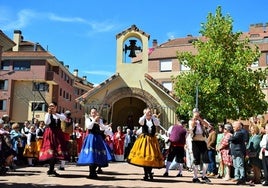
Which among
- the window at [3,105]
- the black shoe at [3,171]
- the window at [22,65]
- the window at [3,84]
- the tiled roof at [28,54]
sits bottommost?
the black shoe at [3,171]

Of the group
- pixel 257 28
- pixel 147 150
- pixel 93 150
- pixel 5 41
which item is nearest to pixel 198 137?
pixel 147 150

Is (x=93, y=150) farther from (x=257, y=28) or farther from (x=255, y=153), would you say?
(x=257, y=28)

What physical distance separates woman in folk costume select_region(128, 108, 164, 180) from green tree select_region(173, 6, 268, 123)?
480 inches

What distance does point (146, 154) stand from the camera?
1006cm

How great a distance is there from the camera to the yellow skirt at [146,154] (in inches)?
393

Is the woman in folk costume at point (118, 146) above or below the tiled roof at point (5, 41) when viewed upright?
below

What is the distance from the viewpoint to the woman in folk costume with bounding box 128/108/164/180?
10.0 metres

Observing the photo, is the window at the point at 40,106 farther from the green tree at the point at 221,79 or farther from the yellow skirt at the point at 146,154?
the yellow skirt at the point at 146,154

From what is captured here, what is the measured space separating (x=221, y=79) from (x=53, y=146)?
49.5 feet

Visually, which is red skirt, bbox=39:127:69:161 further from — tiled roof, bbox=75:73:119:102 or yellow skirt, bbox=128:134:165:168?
tiled roof, bbox=75:73:119:102

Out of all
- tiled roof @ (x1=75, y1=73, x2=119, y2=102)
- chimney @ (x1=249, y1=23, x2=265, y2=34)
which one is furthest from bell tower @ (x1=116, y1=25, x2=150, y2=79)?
chimney @ (x1=249, y1=23, x2=265, y2=34)

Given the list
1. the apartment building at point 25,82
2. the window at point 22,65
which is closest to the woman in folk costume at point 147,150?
the apartment building at point 25,82

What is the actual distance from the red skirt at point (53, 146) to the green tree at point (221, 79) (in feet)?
43.1

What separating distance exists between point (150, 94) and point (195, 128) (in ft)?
44.5
